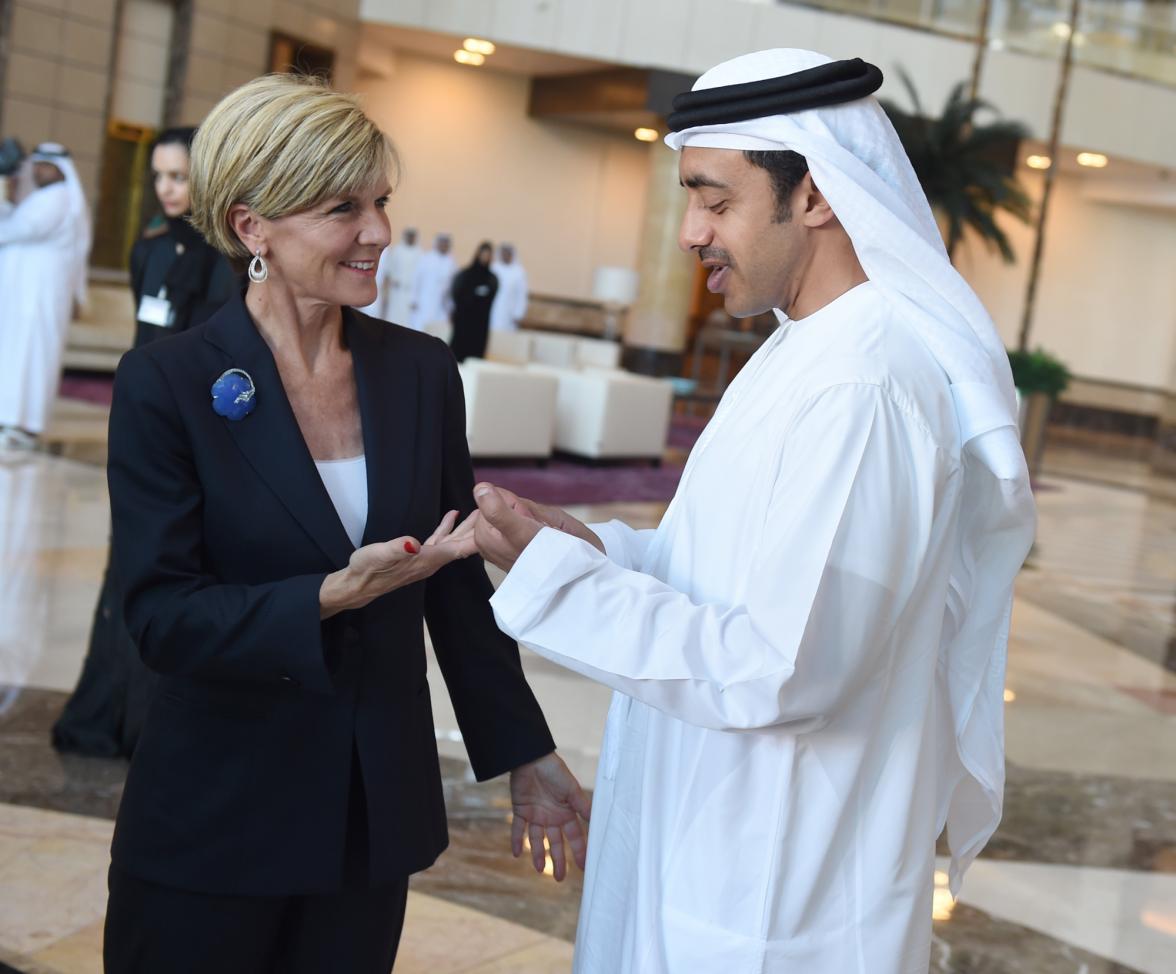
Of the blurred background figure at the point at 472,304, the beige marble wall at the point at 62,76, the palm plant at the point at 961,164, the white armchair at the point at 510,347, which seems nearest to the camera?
the beige marble wall at the point at 62,76

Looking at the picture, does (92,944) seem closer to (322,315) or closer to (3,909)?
(3,909)

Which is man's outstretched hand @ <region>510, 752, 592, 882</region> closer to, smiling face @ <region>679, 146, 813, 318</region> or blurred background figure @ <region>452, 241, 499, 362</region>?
smiling face @ <region>679, 146, 813, 318</region>

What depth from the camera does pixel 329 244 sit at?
184 cm

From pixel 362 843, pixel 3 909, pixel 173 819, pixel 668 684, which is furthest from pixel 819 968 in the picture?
pixel 3 909

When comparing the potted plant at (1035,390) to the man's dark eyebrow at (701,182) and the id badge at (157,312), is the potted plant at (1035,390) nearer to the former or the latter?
the id badge at (157,312)

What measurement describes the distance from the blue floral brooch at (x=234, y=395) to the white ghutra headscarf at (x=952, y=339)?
643 millimetres

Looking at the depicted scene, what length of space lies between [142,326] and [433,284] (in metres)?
14.1

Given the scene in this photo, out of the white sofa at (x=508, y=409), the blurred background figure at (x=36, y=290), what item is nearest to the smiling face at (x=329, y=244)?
the blurred background figure at (x=36, y=290)

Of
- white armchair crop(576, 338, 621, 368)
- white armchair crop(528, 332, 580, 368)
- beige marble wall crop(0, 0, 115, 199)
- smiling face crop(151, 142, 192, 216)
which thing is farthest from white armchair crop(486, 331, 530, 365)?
smiling face crop(151, 142, 192, 216)

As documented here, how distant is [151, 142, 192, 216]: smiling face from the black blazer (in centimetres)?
221

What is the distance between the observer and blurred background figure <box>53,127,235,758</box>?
153 inches

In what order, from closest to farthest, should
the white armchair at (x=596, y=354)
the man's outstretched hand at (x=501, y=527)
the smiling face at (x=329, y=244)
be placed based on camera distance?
1. the man's outstretched hand at (x=501, y=527)
2. the smiling face at (x=329, y=244)
3. the white armchair at (x=596, y=354)

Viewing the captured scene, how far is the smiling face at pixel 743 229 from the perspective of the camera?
1.71m

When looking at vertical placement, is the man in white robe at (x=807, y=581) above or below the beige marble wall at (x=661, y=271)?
below
